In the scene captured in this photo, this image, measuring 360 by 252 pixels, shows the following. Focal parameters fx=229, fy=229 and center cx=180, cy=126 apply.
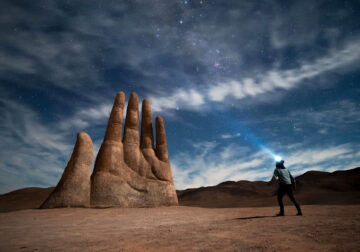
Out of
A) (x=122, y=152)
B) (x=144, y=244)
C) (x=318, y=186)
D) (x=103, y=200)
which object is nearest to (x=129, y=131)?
(x=122, y=152)

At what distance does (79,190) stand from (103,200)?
57.3 inches

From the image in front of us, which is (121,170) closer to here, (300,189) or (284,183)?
(284,183)

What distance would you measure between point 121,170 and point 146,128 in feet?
14.1

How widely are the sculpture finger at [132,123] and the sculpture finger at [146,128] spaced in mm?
817

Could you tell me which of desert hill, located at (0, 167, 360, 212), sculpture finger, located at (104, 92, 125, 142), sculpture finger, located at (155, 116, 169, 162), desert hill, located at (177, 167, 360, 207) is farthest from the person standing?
desert hill, located at (177, 167, 360, 207)

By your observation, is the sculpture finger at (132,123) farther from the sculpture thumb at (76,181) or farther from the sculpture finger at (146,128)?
the sculpture thumb at (76,181)

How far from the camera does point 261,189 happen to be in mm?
45656

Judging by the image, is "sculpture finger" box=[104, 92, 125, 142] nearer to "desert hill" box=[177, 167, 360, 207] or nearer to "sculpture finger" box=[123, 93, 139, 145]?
"sculpture finger" box=[123, 93, 139, 145]

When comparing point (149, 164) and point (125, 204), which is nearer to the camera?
point (125, 204)

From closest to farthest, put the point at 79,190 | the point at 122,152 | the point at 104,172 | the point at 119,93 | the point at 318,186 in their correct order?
1. the point at 79,190
2. the point at 104,172
3. the point at 122,152
4. the point at 119,93
5. the point at 318,186

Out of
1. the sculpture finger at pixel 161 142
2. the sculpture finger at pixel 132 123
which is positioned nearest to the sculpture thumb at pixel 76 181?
the sculpture finger at pixel 132 123

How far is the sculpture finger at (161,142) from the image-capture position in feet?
57.1

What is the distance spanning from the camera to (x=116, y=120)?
52.6 feet

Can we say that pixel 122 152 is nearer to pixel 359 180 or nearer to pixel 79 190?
pixel 79 190
